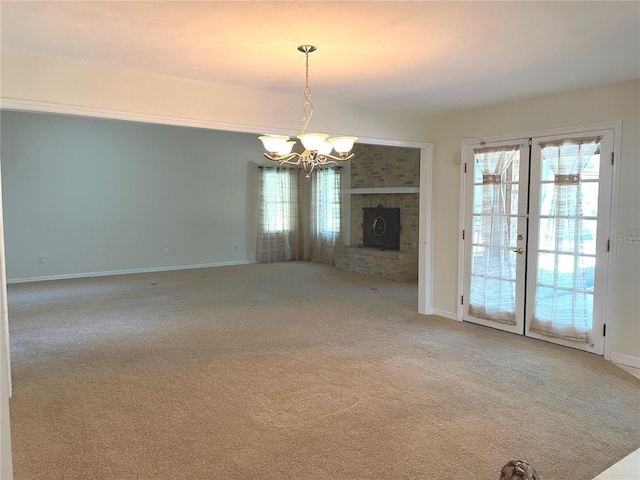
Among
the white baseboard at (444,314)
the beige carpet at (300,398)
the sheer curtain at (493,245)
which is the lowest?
the beige carpet at (300,398)

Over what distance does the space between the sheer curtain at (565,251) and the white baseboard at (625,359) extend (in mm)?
268

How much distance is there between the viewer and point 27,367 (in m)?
3.94

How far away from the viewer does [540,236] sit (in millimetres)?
4695

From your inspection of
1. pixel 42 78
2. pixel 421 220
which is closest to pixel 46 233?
pixel 42 78

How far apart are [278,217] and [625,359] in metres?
7.49

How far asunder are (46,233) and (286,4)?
7.20m

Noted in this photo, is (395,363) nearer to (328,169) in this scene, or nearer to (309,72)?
(309,72)

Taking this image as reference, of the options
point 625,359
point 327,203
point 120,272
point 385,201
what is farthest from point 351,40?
point 327,203

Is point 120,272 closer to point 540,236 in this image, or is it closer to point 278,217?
point 278,217

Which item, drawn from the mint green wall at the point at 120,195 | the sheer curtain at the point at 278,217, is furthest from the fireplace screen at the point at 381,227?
the mint green wall at the point at 120,195

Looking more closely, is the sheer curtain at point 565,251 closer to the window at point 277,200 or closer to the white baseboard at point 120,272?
the window at point 277,200

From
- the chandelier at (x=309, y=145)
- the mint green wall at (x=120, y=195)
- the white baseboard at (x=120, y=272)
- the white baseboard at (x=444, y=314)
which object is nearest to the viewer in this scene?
the chandelier at (x=309, y=145)

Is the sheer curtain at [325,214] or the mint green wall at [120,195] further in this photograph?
the sheer curtain at [325,214]

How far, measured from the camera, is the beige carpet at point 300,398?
2.59 meters
